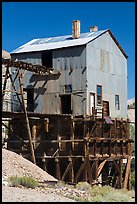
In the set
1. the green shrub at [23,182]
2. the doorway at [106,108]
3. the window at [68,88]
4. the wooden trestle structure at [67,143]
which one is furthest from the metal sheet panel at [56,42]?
the green shrub at [23,182]

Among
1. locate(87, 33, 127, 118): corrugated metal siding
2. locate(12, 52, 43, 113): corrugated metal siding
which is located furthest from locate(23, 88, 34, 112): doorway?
locate(87, 33, 127, 118): corrugated metal siding

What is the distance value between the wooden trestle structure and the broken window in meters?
4.00

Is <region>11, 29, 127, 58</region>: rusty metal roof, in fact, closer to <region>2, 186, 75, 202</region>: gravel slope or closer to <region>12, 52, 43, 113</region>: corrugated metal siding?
<region>12, 52, 43, 113</region>: corrugated metal siding

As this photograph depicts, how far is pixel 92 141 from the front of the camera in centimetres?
3406

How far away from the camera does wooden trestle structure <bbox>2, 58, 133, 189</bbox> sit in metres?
33.8

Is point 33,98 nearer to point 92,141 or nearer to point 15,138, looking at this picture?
point 15,138

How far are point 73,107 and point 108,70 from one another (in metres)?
4.96

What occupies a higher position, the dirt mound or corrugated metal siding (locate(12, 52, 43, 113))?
corrugated metal siding (locate(12, 52, 43, 113))

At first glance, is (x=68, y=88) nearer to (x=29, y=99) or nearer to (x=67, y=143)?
(x=29, y=99)

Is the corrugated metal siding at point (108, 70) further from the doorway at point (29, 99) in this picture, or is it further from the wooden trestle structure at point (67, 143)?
the doorway at point (29, 99)

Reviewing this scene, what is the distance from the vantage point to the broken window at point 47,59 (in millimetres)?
36844

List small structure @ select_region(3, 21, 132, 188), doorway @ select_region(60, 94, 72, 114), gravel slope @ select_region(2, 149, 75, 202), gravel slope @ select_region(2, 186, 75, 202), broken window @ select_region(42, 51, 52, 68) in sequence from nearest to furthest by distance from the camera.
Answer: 1. gravel slope @ select_region(2, 186, 75, 202)
2. gravel slope @ select_region(2, 149, 75, 202)
3. small structure @ select_region(3, 21, 132, 188)
4. doorway @ select_region(60, 94, 72, 114)
5. broken window @ select_region(42, 51, 52, 68)

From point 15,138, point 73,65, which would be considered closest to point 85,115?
point 73,65

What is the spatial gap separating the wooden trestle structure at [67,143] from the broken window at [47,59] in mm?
4001
